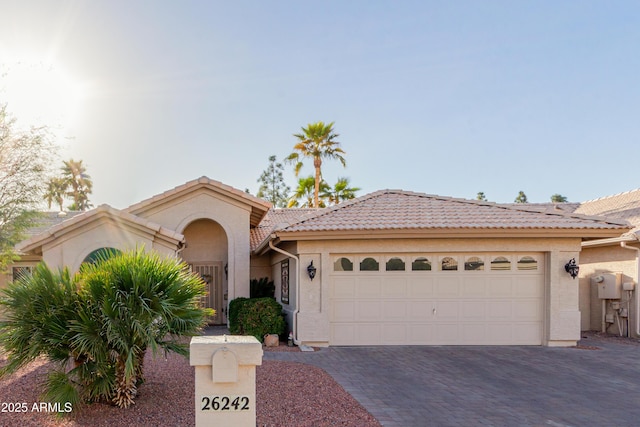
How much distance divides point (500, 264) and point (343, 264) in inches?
167

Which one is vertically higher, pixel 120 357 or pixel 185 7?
pixel 185 7

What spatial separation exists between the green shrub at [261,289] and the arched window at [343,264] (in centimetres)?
543

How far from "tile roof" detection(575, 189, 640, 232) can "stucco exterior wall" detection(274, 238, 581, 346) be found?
378 cm

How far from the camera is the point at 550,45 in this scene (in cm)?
1473

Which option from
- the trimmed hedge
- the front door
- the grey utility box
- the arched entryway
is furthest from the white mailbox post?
the grey utility box

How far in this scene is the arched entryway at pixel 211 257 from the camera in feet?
60.7

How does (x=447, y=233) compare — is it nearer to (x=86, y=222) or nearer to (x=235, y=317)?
(x=235, y=317)

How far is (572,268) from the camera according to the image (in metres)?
12.6

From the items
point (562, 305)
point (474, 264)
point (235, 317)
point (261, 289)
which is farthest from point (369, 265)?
point (261, 289)

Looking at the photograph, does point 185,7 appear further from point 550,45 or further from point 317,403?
point 550,45

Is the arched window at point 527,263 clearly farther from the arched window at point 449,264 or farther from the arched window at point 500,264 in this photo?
the arched window at point 449,264

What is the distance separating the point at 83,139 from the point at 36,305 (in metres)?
9.28

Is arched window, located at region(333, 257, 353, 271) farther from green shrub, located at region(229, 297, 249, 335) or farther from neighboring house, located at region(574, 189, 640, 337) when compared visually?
neighboring house, located at region(574, 189, 640, 337)

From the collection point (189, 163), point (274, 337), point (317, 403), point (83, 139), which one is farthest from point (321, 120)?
point (317, 403)
